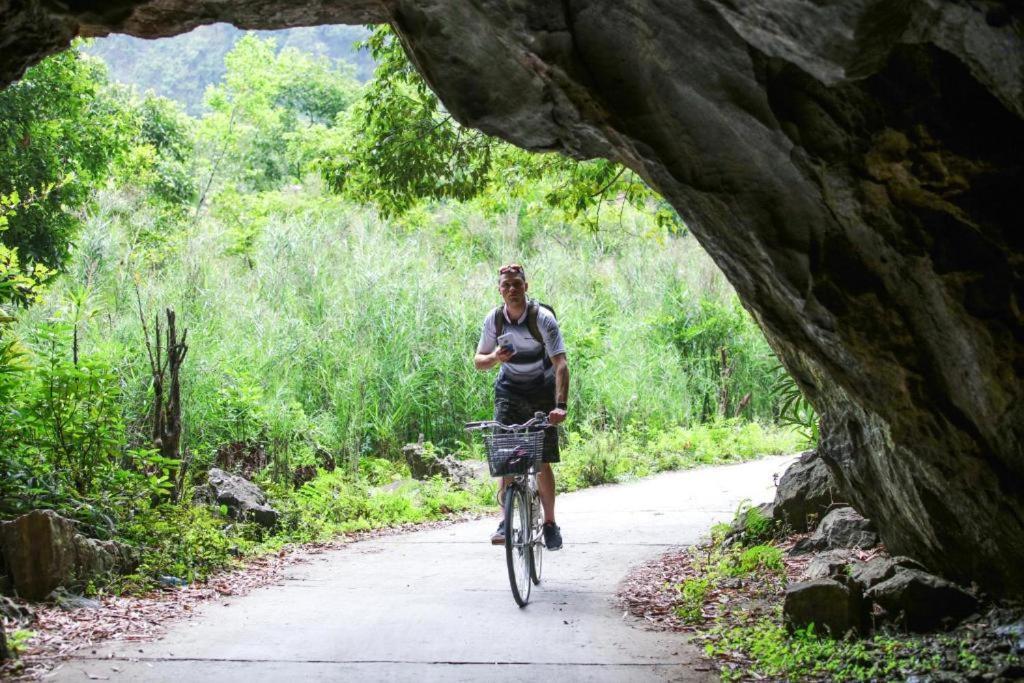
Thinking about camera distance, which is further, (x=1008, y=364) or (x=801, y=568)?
(x=801, y=568)

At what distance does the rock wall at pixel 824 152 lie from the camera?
412cm

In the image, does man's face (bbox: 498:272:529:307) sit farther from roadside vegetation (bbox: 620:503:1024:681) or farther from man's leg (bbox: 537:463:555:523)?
roadside vegetation (bbox: 620:503:1024:681)

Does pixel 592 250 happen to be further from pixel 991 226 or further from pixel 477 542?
pixel 991 226

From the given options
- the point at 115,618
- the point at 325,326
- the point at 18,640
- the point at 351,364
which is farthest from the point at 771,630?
the point at 325,326

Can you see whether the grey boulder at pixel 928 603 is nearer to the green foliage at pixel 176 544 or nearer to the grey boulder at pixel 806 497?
the grey boulder at pixel 806 497

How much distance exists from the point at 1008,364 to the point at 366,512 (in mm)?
7820

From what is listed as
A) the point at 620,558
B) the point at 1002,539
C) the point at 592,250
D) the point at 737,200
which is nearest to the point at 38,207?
the point at 620,558

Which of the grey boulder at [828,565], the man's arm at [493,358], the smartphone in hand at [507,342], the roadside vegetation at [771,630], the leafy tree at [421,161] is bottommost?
the roadside vegetation at [771,630]

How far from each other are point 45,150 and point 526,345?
7.69 meters

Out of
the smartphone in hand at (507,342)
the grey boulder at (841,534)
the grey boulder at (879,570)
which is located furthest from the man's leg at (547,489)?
the grey boulder at (879,570)

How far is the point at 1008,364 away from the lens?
14.9 ft

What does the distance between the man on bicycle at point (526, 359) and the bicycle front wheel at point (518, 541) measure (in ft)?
2.17

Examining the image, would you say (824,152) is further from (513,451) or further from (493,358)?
(493,358)

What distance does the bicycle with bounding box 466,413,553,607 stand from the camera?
689 cm
